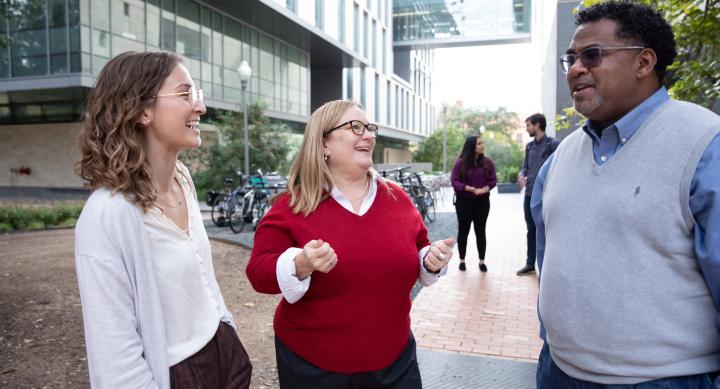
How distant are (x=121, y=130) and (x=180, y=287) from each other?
55cm

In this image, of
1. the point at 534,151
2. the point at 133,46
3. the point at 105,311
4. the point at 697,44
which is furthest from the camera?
the point at 133,46

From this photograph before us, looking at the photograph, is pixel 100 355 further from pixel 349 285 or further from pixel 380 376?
pixel 380 376

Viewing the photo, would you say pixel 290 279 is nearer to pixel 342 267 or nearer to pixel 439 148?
pixel 342 267

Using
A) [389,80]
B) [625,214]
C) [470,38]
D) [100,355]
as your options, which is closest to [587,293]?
[625,214]

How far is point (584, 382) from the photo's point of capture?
1.69m

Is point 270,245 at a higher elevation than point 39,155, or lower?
lower

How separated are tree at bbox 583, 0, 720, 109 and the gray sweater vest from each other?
2.23 m

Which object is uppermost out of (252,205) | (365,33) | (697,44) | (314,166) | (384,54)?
(365,33)

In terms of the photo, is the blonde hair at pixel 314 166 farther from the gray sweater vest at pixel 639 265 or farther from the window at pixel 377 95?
the window at pixel 377 95

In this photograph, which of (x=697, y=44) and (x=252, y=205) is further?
(x=252, y=205)

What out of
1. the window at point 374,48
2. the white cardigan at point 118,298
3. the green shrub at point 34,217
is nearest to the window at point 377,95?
the window at point 374,48

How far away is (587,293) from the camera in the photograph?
1652 millimetres

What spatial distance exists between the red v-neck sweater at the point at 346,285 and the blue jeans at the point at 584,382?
1.82 ft

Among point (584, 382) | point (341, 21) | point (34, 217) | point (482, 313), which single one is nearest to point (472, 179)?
point (482, 313)
